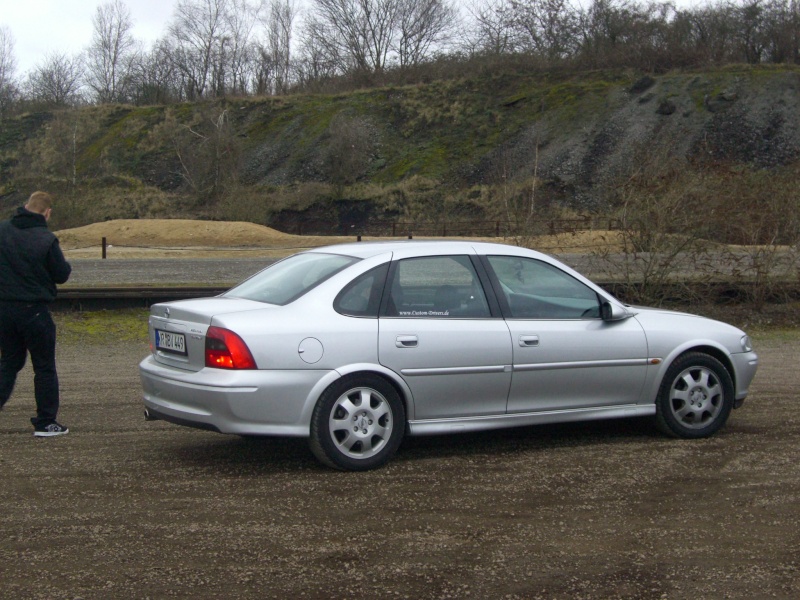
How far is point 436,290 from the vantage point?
6.28 metres

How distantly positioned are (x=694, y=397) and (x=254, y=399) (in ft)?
11.3

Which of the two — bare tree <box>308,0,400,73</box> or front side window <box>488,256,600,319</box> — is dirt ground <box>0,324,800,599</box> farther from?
bare tree <box>308,0,400,73</box>

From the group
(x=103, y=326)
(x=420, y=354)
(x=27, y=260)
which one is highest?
(x=27, y=260)

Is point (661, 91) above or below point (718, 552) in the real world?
above

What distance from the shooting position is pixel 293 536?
4.66m

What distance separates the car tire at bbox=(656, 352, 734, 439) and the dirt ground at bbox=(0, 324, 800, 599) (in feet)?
0.49

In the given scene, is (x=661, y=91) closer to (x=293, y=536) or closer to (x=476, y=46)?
(x=476, y=46)

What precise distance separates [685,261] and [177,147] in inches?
2339

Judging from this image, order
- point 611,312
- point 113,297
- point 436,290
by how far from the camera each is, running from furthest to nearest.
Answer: point 113,297
point 611,312
point 436,290

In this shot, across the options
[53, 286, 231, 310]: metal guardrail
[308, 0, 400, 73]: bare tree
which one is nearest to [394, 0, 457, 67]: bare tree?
[308, 0, 400, 73]: bare tree

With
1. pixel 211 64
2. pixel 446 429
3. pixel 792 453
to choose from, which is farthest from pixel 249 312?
pixel 211 64

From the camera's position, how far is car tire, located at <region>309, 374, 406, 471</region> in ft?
18.7

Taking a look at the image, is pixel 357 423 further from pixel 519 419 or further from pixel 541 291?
pixel 541 291

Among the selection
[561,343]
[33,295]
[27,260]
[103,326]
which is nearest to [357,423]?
[561,343]
